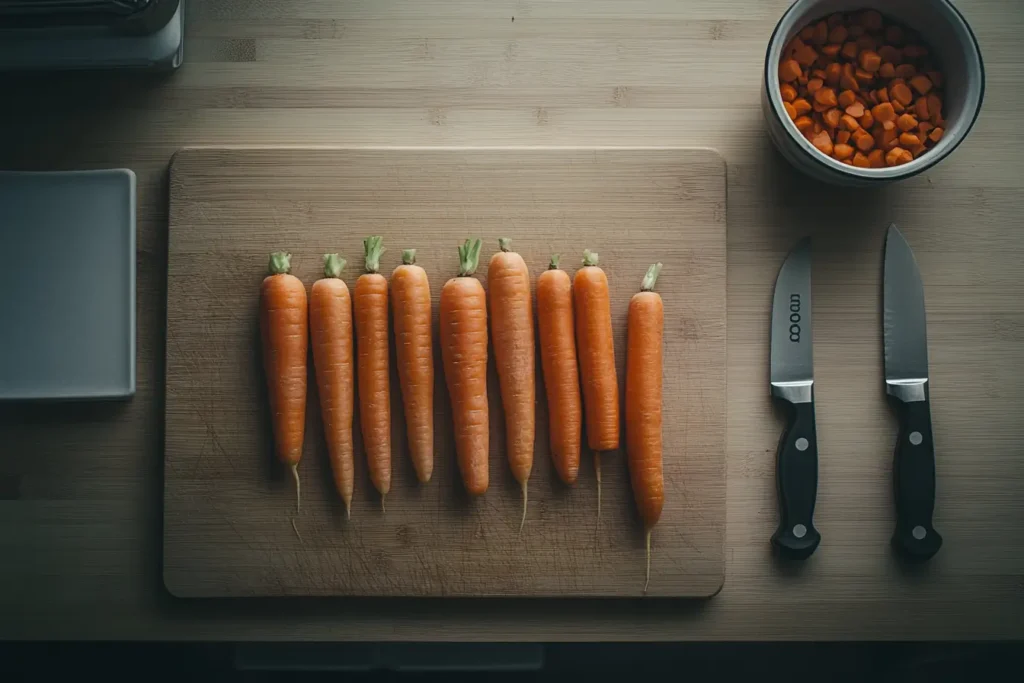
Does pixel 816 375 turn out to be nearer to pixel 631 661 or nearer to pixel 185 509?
pixel 631 661

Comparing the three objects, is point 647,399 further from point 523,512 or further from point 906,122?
point 906,122

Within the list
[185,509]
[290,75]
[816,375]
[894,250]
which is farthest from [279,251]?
[894,250]

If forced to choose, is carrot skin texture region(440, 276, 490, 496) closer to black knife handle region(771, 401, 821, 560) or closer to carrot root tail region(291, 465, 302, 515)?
carrot root tail region(291, 465, 302, 515)

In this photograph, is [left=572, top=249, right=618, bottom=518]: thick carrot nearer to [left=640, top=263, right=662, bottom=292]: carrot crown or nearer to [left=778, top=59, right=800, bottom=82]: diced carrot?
[left=640, top=263, right=662, bottom=292]: carrot crown

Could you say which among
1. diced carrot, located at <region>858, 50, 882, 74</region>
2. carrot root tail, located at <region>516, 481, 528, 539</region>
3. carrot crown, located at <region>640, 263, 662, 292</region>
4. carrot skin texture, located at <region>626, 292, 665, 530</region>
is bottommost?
carrot root tail, located at <region>516, 481, 528, 539</region>

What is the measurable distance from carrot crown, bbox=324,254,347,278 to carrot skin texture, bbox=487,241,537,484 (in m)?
0.27

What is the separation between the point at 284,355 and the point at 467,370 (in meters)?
0.33

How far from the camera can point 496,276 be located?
4.50ft

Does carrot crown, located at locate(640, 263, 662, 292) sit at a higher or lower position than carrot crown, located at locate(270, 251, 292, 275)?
lower

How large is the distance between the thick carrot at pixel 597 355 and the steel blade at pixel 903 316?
1.71 feet

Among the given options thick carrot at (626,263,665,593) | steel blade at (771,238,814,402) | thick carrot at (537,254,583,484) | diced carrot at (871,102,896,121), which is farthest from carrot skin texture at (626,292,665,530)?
diced carrot at (871,102,896,121)

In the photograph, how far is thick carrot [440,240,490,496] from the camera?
1.37 meters

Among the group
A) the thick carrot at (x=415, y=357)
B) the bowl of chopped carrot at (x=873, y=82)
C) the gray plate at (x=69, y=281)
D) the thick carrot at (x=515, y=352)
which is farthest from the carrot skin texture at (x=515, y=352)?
the gray plate at (x=69, y=281)

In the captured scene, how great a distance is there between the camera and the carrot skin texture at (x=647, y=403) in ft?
4.50
